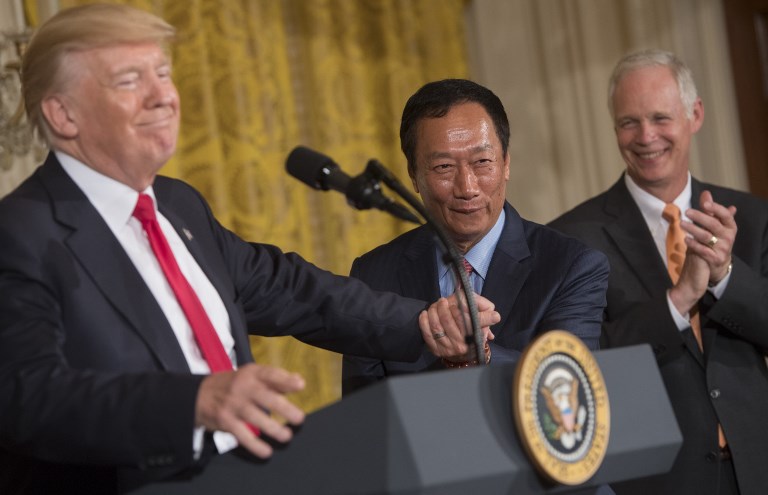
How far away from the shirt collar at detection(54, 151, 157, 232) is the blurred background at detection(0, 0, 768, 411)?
248 cm

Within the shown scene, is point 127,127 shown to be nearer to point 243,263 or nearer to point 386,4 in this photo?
point 243,263

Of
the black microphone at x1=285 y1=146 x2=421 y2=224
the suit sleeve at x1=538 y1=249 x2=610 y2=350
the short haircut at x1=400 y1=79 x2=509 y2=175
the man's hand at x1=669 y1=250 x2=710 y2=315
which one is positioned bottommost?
the man's hand at x1=669 y1=250 x2=710 y2=315

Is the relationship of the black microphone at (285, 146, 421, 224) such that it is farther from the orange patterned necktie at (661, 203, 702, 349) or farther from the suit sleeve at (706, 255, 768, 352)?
the orange patterned necktie at (661, 203, 702, 349)

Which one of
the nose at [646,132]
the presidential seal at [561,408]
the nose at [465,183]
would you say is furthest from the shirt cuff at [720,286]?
the presidential seal at [561,408]

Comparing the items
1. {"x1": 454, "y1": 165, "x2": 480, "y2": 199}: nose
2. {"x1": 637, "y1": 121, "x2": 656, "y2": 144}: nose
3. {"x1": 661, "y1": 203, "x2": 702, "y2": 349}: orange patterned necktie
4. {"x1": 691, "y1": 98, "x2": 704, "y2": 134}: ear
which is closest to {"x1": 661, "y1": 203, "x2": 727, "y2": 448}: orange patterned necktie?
{"x1": 661, "y1": 203, "x2": 702, "y2": 349}: orange patterned necktie

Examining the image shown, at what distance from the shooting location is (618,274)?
3.57 m

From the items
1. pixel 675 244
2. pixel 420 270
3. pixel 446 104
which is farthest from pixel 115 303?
pixel 675 244

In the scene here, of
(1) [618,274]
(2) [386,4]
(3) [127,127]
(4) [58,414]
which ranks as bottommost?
(1) [618,274]

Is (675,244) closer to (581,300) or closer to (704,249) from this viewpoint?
(704,249)

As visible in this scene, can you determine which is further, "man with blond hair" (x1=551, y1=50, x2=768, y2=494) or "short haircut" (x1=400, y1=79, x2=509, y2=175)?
"man with blond hair" (x1=551, y1=50, x2=768, y2=494)

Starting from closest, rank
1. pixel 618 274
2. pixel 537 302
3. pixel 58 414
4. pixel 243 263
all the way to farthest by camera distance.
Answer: pixel 58 414
pixel 243 263
pixel 537 302
pixel 618 274

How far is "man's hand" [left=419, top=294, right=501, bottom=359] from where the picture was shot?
221 centimetres

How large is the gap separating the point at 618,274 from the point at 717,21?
2.55 m

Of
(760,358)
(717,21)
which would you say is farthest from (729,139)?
(760,358)
